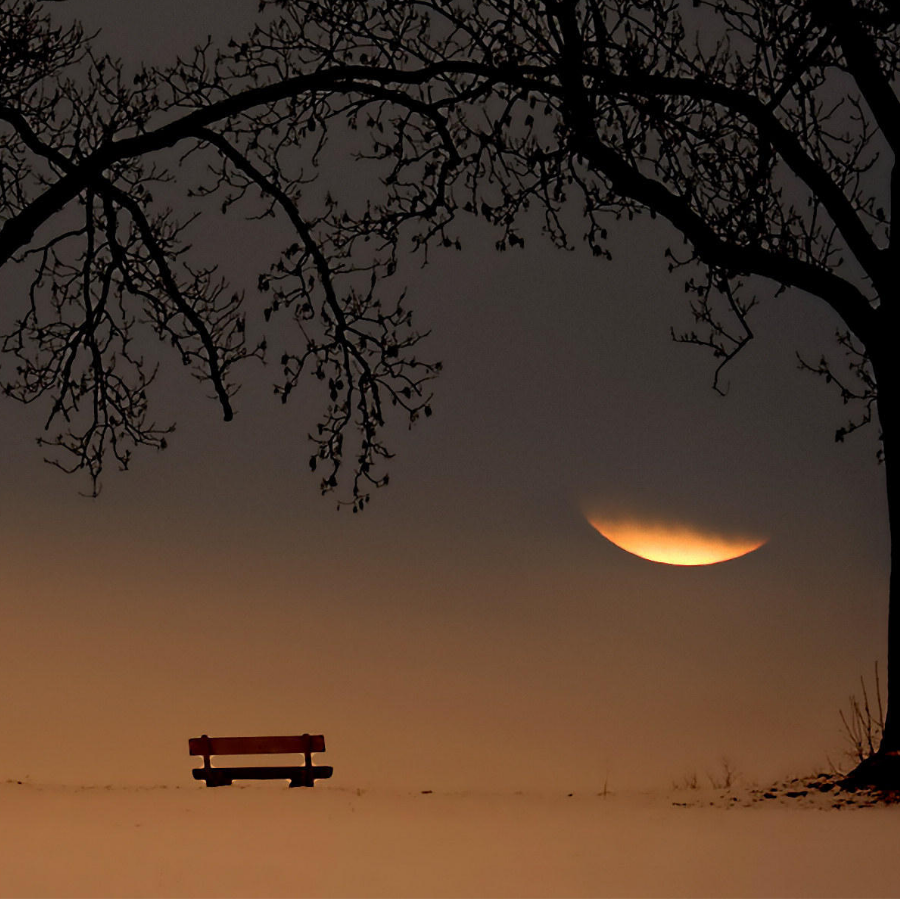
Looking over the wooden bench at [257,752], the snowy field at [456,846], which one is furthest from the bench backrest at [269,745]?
the snowy field at [456,846]

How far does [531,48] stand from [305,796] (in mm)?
8576

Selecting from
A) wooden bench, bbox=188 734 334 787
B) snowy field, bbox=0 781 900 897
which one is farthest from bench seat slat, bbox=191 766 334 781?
snowy field, bbox=0 781 900 897

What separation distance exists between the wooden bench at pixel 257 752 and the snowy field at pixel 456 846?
6.79 feet

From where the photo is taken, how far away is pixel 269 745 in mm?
14312

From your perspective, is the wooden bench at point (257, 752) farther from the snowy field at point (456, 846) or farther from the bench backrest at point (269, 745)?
the snowy field at point (456, 846)

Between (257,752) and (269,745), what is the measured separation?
0.57ft

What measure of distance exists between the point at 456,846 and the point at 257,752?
642 centimetres

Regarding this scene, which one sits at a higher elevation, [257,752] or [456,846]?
[257,752]

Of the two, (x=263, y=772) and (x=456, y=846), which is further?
(x=263, y=772)

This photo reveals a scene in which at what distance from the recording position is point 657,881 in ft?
22.8

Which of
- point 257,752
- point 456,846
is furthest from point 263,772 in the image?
point 456,846

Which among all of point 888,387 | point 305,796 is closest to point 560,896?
point 305,796

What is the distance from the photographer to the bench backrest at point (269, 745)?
14.2 metres

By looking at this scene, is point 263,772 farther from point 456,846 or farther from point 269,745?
point 456,846
